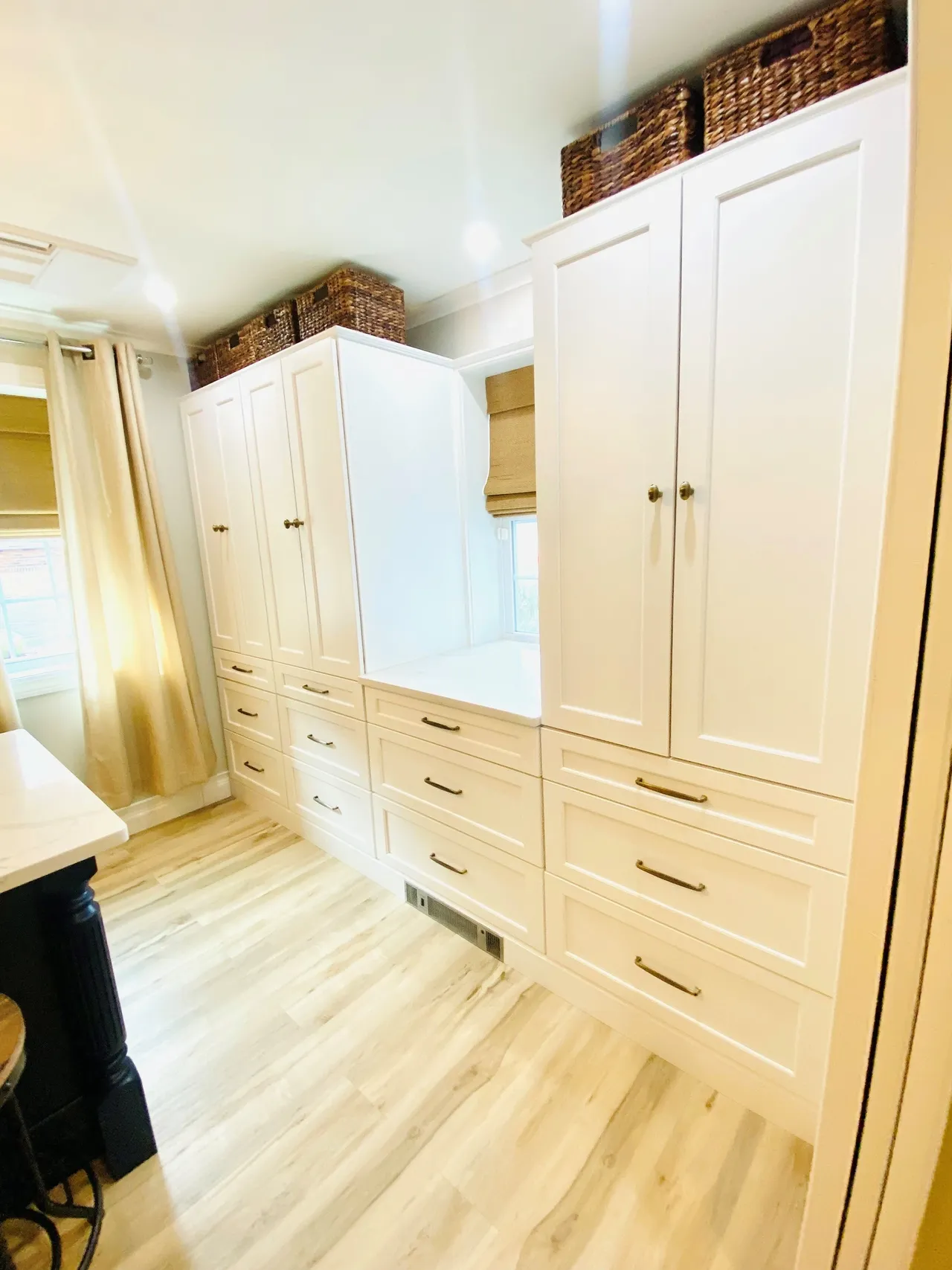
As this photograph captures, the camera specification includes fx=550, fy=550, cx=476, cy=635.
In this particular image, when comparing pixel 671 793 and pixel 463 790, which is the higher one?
pixel 671 793

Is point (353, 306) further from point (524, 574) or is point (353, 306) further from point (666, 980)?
point (666, 980)

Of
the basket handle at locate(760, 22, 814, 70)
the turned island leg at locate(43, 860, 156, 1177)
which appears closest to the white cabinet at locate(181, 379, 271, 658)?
the turned island leg at locate(43, 860, 156, 1177)

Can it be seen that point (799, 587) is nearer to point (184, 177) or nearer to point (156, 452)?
point (184, 177)

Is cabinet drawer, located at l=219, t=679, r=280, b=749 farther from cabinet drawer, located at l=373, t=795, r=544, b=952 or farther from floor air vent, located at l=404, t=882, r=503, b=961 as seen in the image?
floor air vent, located at l=404, t=882, r=503, b=961

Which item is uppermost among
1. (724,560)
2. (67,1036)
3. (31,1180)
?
(724,560)

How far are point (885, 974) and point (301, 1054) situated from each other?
159 cm

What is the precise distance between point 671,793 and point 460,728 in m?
0.71

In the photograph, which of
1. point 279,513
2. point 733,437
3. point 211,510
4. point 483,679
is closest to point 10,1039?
point 483,679

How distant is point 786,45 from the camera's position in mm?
1089

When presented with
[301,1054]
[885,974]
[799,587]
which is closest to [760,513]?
[799,587]

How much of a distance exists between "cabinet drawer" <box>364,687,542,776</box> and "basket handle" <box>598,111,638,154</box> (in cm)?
151

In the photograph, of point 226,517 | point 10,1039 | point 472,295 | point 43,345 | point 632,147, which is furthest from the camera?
point 226,517

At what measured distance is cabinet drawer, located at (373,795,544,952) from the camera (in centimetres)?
177

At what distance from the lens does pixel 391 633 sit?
87.7 inches
